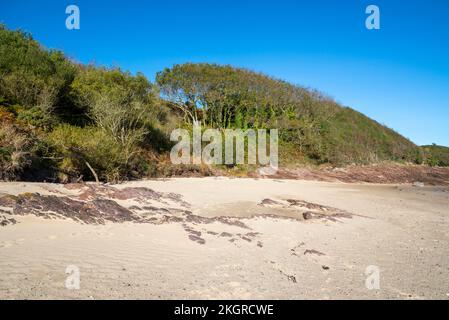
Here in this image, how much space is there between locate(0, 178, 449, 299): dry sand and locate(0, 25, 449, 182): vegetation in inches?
196

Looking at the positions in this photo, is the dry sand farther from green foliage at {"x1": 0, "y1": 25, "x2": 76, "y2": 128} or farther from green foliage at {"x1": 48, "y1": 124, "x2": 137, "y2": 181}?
green foliage at {"x1": 0, "y1": 25, "x2": 76, "y2": 128}

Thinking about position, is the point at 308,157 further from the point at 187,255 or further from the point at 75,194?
the point at 187,255

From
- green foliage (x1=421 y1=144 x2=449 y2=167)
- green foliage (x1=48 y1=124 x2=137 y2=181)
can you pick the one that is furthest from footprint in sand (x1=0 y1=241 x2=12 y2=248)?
green foliage (x1=421 y1=144 x2=449 y2=167)

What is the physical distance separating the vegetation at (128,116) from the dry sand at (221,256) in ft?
16.3

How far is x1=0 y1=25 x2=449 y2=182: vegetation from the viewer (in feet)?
46.2

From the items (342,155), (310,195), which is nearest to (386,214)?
(310,195)

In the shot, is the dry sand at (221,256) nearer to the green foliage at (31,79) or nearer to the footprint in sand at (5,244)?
the footprint in sand at (5,244)

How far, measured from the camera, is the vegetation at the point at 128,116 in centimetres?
1408

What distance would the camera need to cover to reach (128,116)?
835 inches

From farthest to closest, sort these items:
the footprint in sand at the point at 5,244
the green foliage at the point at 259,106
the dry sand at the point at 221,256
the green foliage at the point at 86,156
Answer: the green foliage at the point at 259,106, the green foliage at the point at 86,156, the footprint in sand at the point at 5,244, the dry sand at the point at 221,256

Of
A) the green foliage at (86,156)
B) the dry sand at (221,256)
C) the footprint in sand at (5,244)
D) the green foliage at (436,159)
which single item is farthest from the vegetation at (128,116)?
the footprint in sand at (5,244)

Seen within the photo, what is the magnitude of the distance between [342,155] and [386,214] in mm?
27835

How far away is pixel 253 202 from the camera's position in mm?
11703
